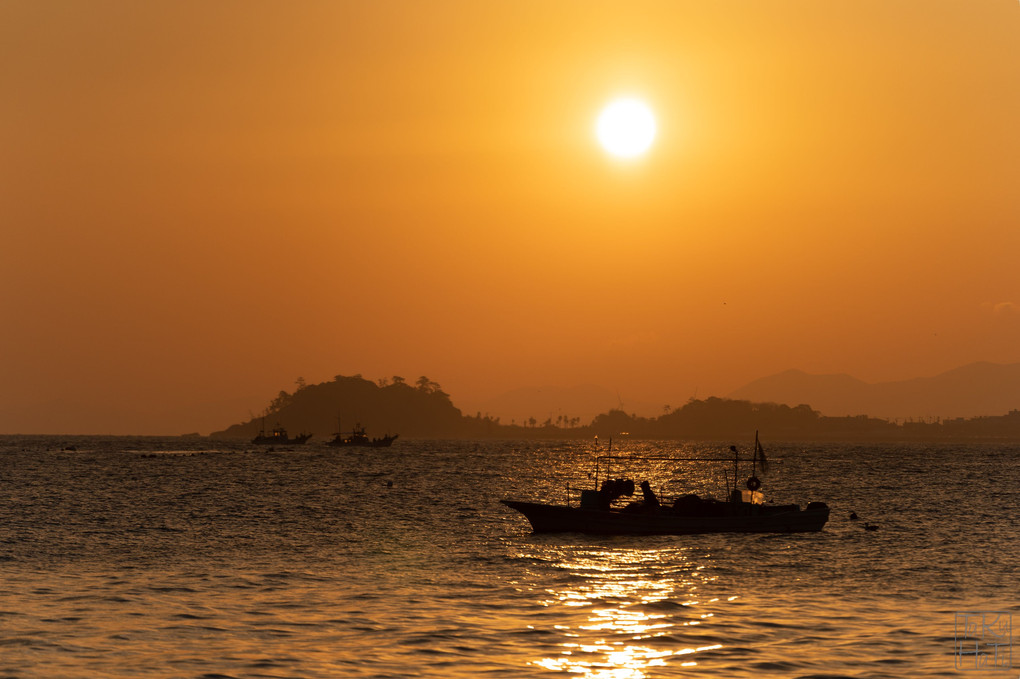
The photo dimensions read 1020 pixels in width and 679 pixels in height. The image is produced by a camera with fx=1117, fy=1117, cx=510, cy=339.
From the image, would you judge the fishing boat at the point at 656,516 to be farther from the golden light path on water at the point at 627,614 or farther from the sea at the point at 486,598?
the golden light path on water at the point at 627,614

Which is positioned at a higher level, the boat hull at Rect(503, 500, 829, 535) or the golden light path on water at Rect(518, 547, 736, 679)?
the boat hull at Rect(503, 500, 829, 535)

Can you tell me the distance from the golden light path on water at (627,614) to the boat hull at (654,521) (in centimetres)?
861

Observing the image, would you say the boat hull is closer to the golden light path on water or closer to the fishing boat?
the fishing boat

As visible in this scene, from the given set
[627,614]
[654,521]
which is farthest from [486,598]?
[654,521]

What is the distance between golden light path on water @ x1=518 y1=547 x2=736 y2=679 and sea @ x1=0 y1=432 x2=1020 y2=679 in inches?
4.9

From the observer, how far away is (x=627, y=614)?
34031 millimetres

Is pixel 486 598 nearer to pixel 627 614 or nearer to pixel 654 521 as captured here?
pixel 627 614

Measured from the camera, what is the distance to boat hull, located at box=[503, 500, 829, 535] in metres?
60.8

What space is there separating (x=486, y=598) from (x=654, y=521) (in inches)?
987

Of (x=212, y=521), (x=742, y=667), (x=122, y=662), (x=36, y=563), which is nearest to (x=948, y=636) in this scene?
(x=742, y=667)

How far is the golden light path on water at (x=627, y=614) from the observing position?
2675 centimetres

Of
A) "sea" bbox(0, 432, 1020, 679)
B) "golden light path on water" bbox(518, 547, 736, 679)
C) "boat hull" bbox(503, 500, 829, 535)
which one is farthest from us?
"boat hull" bbox(503, 500, 829, 535)

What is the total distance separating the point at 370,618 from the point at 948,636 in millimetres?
16366

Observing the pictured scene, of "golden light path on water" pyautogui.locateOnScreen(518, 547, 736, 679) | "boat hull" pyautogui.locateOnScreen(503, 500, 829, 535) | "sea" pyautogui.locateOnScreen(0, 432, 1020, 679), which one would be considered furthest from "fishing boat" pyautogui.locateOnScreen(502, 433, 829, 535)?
"golden light path on water" pyautogui.locateOnScreen(518, 547, 736, 679)
